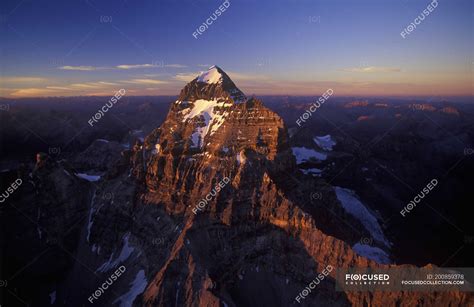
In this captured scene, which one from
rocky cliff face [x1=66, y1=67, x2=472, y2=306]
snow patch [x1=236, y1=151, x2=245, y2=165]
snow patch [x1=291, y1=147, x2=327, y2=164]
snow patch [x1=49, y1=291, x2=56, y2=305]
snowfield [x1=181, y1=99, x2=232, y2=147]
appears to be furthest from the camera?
snow patch [x1=291, y1=147, x2=327, y2=164]

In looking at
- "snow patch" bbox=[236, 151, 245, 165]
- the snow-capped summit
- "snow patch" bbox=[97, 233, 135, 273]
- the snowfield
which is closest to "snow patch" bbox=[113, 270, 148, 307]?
"snow patch" bbox=[97, 233, 135, 273]

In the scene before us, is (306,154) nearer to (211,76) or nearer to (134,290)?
(211,76)

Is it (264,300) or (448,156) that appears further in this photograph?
(448,156)

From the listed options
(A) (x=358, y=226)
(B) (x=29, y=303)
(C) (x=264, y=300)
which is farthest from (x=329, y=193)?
(B) (x=29, y=303)

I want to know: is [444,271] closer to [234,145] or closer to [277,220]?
[277,220]

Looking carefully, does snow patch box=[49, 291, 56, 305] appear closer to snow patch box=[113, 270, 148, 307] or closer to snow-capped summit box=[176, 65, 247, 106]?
snow patch box=[113, 270, 148, 307]

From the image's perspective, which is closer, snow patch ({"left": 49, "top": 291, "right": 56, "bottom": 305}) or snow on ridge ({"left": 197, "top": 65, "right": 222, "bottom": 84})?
snow patch ({"left": 49, "top": 291, "right": 56, "bottom": 305})
